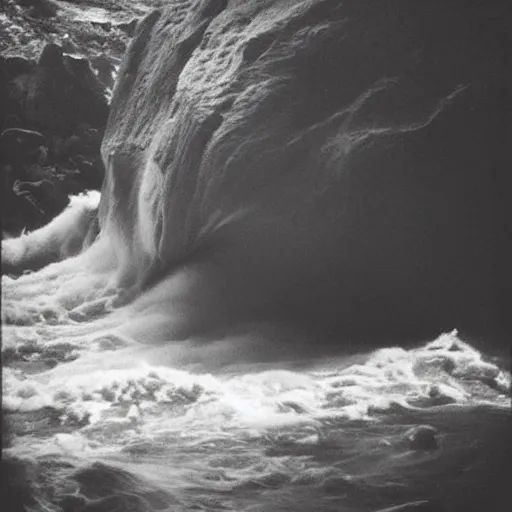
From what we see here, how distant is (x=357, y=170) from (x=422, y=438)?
2.55m

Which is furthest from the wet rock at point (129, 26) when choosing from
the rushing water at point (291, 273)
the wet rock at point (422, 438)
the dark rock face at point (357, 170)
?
the wet rock at point (422, 438)

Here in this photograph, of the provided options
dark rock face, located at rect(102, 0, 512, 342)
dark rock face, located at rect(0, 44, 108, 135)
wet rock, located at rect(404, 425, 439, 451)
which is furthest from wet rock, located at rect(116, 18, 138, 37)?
wet rock, located at rect(404, 425, 439, 451)

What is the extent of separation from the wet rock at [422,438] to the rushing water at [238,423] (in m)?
0.01

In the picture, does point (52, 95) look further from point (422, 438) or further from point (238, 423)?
point (422, 438)

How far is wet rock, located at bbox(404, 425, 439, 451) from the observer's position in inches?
193

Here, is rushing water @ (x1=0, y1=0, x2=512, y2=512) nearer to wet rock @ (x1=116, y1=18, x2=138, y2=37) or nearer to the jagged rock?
wet rock @ (x1=116, y1=18, x2=138, y2=37)

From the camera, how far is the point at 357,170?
6824mm

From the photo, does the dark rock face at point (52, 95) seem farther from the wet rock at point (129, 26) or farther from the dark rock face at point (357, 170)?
the dark rock face at point (357, 170)

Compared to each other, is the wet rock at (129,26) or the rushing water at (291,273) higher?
the wet rock at (129,26)

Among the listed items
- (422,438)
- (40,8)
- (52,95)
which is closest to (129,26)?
(40,8)

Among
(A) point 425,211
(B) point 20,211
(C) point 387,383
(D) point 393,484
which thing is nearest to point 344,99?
(A) point 425,211

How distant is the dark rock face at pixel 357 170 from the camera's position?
673 centimetres

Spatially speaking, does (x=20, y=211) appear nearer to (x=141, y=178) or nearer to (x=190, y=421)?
(x=141, y=178)

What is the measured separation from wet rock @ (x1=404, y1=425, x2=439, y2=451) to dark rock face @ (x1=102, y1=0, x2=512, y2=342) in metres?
1.70
